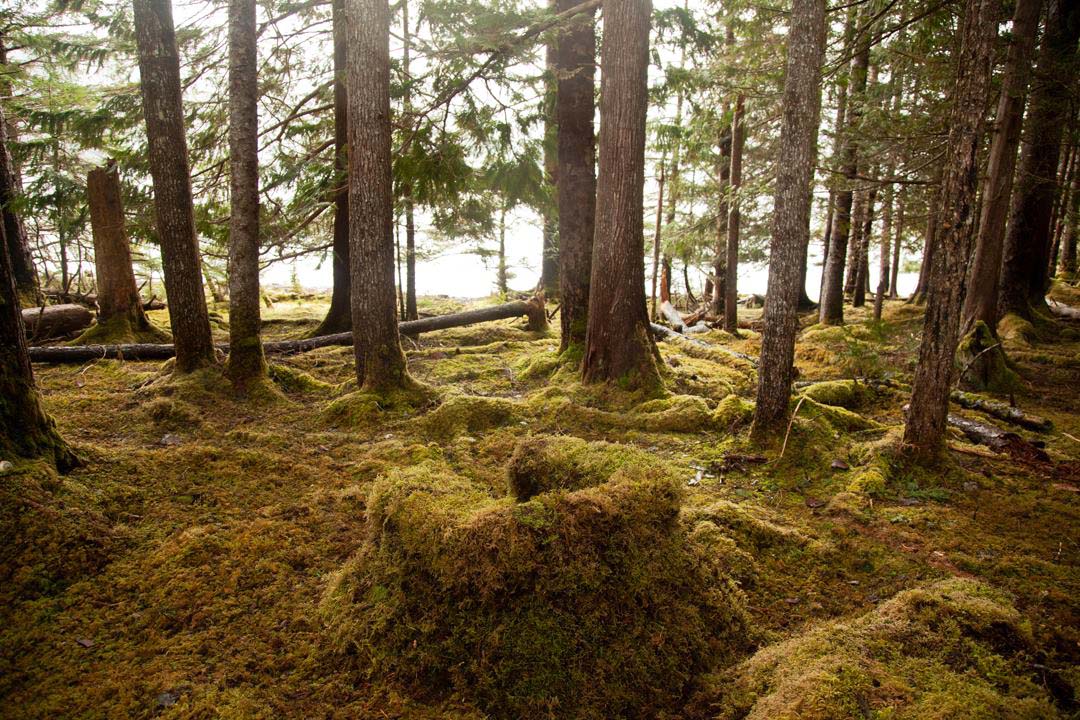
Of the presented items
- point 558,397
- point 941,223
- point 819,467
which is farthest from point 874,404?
point 558,397

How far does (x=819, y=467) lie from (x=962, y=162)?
2.82 m

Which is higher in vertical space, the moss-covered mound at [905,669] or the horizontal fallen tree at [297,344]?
the horizontal fallen tree at [297,344]

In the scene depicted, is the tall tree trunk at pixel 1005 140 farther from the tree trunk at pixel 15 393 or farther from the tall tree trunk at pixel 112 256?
the tall tree trunk at pixel 112 256

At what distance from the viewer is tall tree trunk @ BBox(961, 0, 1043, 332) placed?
740cm

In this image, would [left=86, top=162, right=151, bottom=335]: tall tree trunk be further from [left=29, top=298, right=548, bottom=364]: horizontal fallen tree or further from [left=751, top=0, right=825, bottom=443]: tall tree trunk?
[left=751, top=0, right=825, bottom=443]: tall tree trunk

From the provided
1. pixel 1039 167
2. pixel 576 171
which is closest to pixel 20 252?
pixel 576 171

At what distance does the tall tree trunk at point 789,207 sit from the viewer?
4.79 metres

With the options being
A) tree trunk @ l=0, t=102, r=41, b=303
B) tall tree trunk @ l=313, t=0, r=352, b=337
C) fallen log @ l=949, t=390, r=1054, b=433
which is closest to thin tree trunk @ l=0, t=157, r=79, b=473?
tall tree trunk @ l=313, t=0, r=352, b=337

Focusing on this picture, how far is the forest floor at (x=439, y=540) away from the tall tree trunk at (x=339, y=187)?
13.4 feet

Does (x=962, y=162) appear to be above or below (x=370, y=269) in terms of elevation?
above

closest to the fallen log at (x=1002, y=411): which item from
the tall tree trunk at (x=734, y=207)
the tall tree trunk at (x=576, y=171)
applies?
the tall tree trunk at (x=576, y=171)

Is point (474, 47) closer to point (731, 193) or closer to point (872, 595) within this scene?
point (731, 193)

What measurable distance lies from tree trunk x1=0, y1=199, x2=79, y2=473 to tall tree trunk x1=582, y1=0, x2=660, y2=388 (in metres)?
5.51

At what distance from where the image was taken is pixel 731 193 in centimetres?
1063
